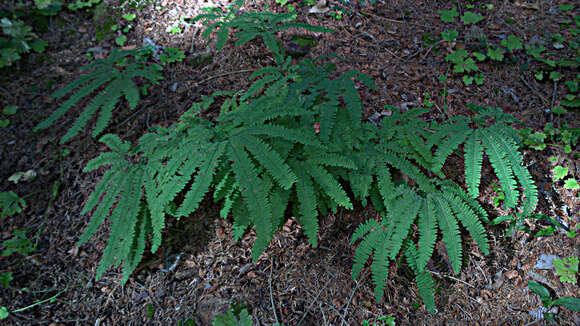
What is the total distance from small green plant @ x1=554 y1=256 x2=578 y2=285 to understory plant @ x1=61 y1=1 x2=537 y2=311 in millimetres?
500

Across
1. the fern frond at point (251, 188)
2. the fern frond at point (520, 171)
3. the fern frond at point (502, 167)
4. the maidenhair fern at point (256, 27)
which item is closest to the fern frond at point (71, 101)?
the maidenhair fern at point (256, 27)

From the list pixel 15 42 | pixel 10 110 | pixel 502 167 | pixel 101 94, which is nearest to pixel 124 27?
pixel 15 42

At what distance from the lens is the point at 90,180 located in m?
3.30

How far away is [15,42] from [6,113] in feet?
3.62

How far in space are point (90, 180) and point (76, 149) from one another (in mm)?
499

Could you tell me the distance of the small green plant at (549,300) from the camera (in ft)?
7.36

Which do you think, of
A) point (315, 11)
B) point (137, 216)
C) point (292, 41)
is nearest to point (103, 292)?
point (137, 216)

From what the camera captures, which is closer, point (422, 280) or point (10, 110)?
point (422, 280)

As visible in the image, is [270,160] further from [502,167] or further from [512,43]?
[512,43]

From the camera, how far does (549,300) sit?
232 cm

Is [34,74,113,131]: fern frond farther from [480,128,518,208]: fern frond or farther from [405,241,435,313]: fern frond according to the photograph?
[480,128,518,208]: fern frond

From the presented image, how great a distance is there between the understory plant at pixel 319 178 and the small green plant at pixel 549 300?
0.56m

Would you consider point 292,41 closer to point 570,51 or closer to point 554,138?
point 554,138

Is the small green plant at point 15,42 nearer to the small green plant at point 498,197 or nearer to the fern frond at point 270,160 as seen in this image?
the fern frond at point 270,160
